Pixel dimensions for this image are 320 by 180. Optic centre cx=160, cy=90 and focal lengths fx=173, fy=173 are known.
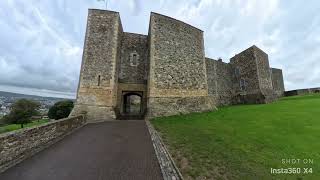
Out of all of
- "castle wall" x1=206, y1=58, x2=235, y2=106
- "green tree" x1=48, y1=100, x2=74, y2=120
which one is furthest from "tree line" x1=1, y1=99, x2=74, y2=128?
"castle wall" x1=206, y1=58, x2=235, y2=106

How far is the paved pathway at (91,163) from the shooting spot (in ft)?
13.3

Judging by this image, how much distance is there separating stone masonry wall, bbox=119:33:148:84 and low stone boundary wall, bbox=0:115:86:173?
30.4 feet

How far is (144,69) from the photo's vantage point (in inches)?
706

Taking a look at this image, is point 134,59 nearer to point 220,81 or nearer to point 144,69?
point 144,69

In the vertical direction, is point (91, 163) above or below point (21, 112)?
below

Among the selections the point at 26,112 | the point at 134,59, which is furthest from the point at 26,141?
the point at 26,112

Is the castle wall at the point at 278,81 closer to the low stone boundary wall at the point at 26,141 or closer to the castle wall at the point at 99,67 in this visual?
the castle wall at the point at 99,67

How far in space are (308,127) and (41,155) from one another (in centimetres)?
1078

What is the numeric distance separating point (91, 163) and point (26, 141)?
273 centimetres

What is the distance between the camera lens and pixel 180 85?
1683cm

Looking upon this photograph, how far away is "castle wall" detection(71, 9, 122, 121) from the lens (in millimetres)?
13935

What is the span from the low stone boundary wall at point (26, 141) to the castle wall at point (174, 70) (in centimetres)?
786

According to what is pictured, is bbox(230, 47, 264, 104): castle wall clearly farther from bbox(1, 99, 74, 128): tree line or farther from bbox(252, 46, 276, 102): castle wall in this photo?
bbox(1, 99, 74, 128): tree line

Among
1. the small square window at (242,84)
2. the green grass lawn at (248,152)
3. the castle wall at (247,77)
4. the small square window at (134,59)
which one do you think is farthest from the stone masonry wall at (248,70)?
the green grass lawn at (248,152)
